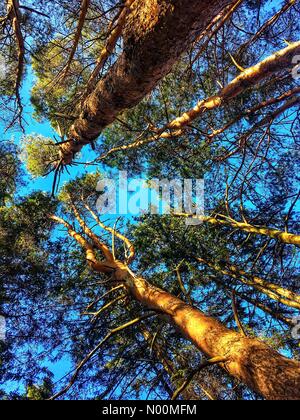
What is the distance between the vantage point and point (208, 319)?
277 centimetres

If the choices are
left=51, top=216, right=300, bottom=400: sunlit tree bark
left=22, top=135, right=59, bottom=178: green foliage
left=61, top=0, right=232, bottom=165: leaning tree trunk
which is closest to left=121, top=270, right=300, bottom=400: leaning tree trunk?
left=51, top=216, right=300, bottom=400: sunlit tree bark

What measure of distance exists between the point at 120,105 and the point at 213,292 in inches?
190

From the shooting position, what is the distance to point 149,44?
193cm

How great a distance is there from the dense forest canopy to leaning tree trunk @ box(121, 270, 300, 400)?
0.03 feet

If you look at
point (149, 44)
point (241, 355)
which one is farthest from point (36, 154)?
point (241, 355)

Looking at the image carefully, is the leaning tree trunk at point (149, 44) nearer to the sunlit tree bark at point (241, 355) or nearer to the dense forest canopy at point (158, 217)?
the dense forest canopy at point (158, 217)

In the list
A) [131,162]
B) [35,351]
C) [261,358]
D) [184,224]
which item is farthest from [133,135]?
[261,358]

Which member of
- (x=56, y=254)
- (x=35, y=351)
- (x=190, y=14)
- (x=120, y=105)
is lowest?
(x=35, y=351)

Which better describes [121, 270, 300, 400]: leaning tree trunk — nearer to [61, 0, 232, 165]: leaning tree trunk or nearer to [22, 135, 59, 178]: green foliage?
[61, 0, 232, 165]: leaning tree trunk

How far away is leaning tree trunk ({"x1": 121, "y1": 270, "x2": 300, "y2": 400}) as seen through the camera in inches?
70.3

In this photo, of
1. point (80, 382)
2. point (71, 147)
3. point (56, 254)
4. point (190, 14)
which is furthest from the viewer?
point (56, 254)

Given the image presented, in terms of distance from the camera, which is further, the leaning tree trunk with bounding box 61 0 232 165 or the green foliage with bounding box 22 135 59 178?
the green foliage with bounding box 22 135 59 178

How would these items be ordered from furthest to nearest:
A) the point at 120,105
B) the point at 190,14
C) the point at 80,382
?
1. the point at 80,382
2. the point at 120,105
3. the point at 190,14
